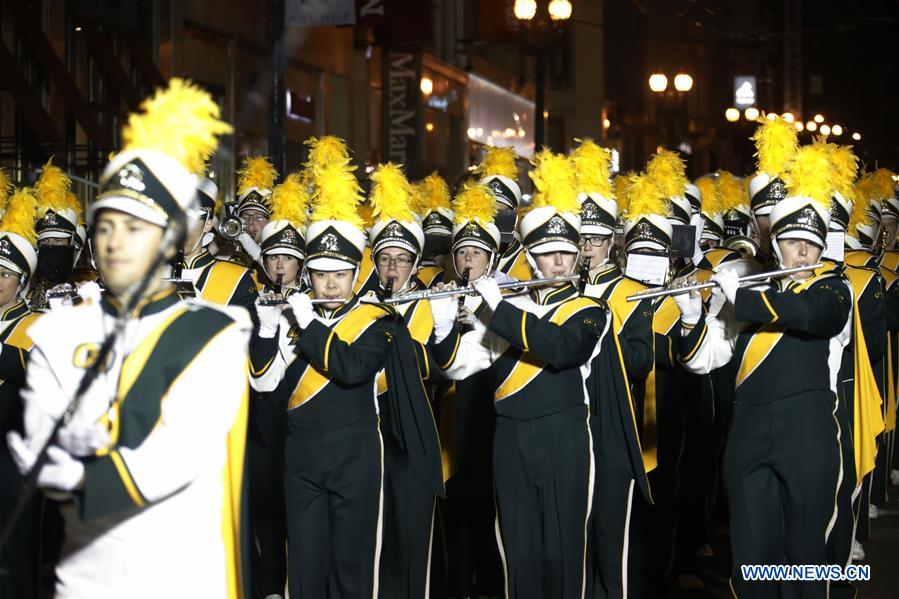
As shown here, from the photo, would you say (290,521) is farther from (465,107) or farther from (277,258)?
(465,107)

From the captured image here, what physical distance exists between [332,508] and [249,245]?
373 centimetres

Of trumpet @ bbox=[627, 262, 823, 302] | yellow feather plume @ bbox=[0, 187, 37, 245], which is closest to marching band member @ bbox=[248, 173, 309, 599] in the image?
yellow feather plume @ bbox=[0, 187, 37, 245]

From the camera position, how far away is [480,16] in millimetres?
27250

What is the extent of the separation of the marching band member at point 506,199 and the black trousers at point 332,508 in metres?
2.83

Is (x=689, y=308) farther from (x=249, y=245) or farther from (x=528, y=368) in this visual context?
(x=249, y=245)

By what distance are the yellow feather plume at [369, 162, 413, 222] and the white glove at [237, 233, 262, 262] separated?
77.2 inches

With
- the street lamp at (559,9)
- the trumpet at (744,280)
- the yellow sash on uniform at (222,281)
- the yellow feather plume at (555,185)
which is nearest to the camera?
the trumpet at (744,280)

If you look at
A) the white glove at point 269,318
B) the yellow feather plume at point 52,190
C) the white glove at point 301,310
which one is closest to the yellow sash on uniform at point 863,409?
the white glove at point 301,310

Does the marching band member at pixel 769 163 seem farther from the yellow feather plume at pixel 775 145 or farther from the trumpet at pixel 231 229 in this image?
the trumpet at pixel 231 229

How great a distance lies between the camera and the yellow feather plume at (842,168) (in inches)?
295

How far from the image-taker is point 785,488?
22.1 ft

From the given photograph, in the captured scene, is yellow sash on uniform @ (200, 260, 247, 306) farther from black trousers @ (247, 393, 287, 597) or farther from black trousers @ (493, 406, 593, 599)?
black trousers @ (493, 406, 593, 599)

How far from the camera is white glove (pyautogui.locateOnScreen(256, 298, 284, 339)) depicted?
698 cm

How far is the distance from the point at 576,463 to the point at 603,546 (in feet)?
2.97
